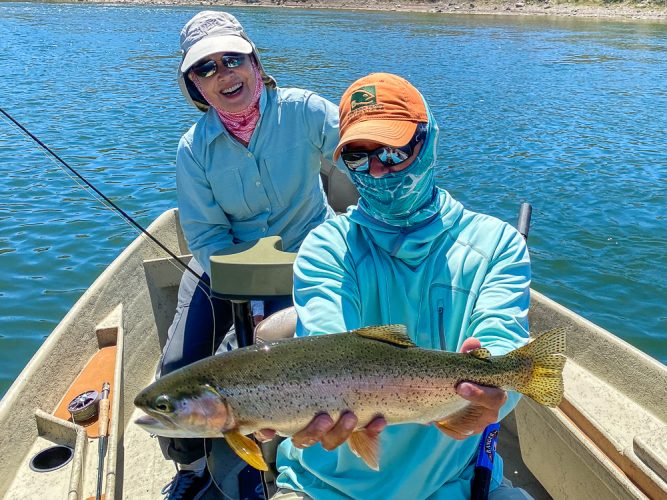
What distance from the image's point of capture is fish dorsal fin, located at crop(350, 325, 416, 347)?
2584mm

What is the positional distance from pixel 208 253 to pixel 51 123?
17445 mm

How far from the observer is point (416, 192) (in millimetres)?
→ 3002

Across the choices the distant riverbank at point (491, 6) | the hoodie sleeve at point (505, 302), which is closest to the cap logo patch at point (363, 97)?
the hoodie sleeve at point (505, 302)

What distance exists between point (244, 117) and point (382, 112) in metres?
2.25

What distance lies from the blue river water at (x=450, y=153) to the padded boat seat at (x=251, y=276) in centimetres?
535

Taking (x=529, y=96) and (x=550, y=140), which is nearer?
(x=550, y=140)

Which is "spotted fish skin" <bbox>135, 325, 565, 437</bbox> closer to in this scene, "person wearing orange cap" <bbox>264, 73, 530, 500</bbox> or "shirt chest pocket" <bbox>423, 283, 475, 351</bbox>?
"person wearing orange cap" <bbox>264, 73, 530, 500</bbox>

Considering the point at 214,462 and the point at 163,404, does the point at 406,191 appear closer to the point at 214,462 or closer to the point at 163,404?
the point at 163,404

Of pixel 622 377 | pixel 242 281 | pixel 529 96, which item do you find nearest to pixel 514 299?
pixel 242 281

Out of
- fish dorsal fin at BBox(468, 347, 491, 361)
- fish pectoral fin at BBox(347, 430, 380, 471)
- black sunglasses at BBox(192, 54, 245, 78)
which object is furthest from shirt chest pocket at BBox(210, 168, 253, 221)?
fish dorsal fin at BBox(468, 347, 491, 361)

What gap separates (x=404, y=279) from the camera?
9.97 feet

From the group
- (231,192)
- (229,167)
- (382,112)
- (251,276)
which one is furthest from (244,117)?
(382,112)

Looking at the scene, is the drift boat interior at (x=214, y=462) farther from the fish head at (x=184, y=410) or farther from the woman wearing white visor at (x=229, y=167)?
the fish head at (x=184, y=410)

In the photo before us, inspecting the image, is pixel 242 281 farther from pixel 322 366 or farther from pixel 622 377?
pixel 622 377
